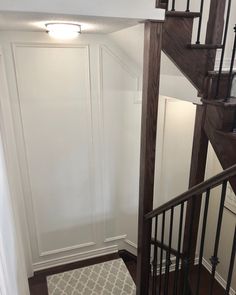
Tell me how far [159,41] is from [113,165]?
1.66 metres

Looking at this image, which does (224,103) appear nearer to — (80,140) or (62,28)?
(62,28)

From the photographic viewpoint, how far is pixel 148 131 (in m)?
1.69

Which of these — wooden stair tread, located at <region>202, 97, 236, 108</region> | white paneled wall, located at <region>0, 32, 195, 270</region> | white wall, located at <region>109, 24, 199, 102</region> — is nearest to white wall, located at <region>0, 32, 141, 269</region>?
white paneled wall, located at <region>0, 32, 195, 270</region>

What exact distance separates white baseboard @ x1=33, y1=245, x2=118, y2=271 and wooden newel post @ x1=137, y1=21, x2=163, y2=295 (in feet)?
3.73

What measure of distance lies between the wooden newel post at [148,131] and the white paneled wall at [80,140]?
1.01 meters

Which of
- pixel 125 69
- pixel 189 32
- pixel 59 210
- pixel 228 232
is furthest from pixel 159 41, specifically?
pixel 228 232

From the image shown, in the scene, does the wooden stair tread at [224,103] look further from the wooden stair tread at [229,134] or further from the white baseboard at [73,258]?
the white baseboard at [73,258]

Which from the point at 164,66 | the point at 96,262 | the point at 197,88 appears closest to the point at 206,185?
the point at 197,88

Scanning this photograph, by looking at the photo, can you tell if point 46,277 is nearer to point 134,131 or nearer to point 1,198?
point 1,198

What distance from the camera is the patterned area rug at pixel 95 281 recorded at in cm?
269

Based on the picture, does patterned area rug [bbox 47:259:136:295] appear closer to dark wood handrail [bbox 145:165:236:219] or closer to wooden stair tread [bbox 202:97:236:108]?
dark wood handrail [bbox 145:165:236:219]

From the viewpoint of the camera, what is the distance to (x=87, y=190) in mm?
2893

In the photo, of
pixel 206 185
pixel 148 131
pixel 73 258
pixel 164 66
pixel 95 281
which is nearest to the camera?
pixel 206 185

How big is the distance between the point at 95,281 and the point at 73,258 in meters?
0.46
